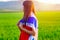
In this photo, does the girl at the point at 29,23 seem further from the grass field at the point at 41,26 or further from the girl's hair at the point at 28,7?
the grass field at the point at 41,26

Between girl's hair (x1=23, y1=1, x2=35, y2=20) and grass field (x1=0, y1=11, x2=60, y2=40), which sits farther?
grass field (x1=0, y1=11, x2=60, y2=40)

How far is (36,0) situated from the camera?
8.23 feet

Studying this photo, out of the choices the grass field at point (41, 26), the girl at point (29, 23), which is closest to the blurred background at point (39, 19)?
the grass field at point (41, 26)

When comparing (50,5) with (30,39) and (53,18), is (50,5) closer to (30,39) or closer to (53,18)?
(53,18)

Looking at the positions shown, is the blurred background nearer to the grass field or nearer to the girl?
the grass field

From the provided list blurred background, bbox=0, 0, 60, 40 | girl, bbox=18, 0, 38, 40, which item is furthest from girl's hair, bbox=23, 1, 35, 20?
blurred background, bbox=0, 0, 60, 40

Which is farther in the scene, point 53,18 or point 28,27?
point 53,18

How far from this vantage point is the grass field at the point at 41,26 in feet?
8.51

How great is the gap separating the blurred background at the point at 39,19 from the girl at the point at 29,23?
0.26 metres

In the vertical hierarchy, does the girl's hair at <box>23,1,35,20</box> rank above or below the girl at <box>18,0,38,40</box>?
above

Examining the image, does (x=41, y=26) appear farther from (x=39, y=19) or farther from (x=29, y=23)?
(x=29, y=23)

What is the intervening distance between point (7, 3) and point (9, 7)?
56 millimetres

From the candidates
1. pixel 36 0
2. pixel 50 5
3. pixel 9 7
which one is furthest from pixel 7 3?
pixel 50 5

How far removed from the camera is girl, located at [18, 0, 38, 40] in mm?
2232
